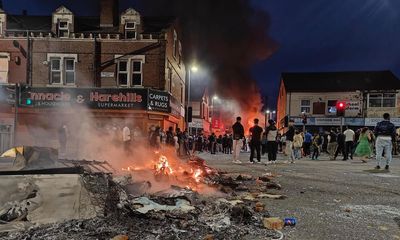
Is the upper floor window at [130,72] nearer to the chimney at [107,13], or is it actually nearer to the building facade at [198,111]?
the chimney at [107,13]

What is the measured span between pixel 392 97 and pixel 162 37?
2789 cm

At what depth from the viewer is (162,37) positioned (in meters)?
23.0

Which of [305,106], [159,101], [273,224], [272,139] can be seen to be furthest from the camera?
[305,106]

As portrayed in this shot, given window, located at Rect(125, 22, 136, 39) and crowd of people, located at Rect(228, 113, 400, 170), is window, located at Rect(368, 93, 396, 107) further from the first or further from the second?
window, located at Rect(125, 22, 136, 39)

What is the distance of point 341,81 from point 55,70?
32337mm

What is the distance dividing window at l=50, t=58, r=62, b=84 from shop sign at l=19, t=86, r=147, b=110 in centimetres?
85

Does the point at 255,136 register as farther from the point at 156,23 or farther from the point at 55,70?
the point at 55,70

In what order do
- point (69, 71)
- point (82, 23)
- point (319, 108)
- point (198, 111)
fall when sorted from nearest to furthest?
point (69, 71)
point (82, 23)
point (319, 108)
point (198, 111)

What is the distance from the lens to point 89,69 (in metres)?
23.0

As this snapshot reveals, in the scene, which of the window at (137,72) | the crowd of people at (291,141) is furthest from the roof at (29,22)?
the crowd of people at (291,141)

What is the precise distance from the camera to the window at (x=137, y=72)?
75.9 ft

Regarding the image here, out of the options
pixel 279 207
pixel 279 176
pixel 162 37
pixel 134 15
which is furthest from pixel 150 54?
pixel 279 207

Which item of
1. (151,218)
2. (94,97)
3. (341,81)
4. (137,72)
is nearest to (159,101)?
(137,72)

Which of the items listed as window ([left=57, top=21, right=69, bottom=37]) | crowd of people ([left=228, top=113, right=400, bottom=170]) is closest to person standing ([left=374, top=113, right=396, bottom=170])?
crowd of people ([left=228, top=113, right=400, bottom=170])
